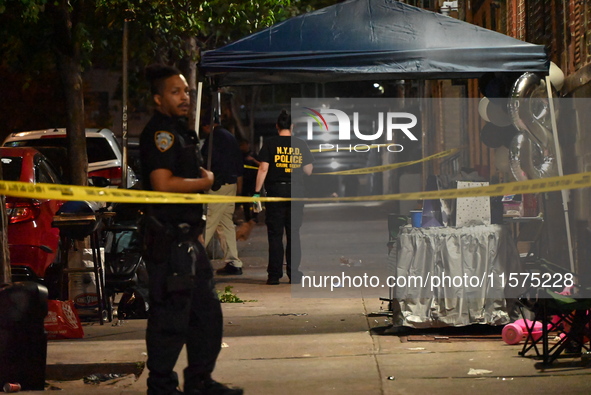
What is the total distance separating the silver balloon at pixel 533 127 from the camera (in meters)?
9.36

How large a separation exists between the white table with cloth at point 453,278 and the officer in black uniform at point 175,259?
254 cm

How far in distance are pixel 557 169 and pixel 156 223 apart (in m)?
4.84

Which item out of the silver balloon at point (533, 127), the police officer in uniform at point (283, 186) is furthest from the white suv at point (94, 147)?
the silver balloon at point (533, 127)

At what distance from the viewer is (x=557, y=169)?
30.2 ft

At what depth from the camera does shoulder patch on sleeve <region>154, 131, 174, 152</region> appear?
18.7 ft

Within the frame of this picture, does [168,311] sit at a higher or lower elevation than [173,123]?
lower

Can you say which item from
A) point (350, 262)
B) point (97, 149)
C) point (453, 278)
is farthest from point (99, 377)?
point (97, 149)

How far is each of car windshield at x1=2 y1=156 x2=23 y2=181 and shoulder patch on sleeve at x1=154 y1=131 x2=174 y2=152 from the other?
5.26 metres

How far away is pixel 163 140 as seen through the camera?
570cm

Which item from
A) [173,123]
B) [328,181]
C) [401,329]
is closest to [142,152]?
[173,123]

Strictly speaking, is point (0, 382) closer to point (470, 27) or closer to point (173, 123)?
point (173, 123)

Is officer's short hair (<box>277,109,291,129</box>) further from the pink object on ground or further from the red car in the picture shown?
the pink object on ground

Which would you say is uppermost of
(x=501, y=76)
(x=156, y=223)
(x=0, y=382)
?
(x=501, y=76)

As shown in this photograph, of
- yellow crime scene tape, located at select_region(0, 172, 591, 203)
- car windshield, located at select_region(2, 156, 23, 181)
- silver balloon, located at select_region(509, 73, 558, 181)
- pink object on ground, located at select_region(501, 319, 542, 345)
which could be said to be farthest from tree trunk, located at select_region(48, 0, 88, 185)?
pink object on ground, located at select_region(501, 319, 542, 345)
